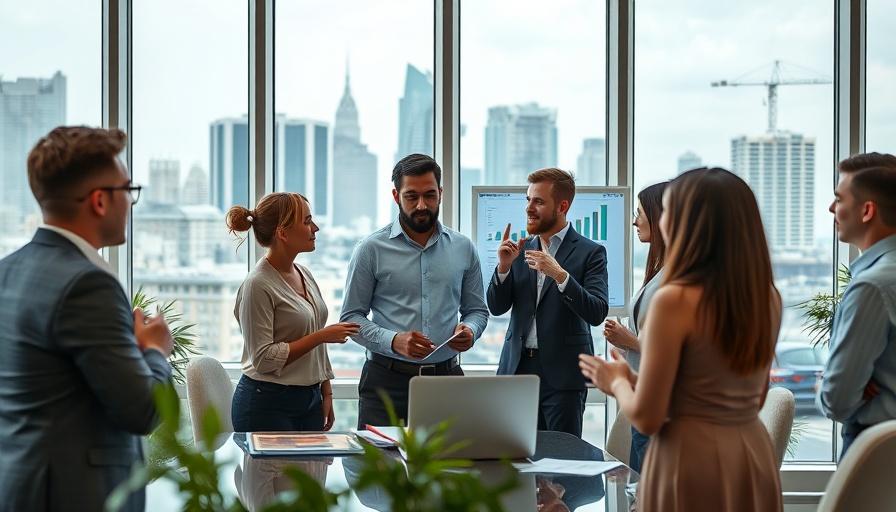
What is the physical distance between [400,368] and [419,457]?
308cm

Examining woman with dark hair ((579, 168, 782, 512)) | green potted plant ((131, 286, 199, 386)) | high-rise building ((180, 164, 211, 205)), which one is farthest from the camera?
high-rise building ((180, 164, 211, 205))

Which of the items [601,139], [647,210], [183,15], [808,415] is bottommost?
[808,415]

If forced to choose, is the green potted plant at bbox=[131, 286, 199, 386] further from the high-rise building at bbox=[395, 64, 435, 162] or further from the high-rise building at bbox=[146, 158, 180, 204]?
the high-rise building at bbox=[395, 64, 435, 162]

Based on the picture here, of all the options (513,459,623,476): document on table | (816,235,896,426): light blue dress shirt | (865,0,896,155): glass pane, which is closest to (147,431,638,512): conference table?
(513,459,623,476): document on table

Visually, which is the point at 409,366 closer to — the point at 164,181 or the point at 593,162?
the point at 593,162

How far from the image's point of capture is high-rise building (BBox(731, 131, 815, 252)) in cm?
558

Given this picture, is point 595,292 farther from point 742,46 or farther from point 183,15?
point 183,15

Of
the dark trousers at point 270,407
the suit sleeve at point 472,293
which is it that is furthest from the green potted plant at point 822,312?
the dark trousers at point 270,407

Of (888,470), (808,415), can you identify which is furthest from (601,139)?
(888,470)

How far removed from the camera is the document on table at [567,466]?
270 centimetres

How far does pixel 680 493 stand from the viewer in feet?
6.80

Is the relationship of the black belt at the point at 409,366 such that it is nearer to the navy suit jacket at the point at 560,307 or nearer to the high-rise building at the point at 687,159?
the navy suit jacket at the point at 560,307

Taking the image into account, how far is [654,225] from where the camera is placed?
Result: 3.64m

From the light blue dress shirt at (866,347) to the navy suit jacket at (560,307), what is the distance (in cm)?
137
